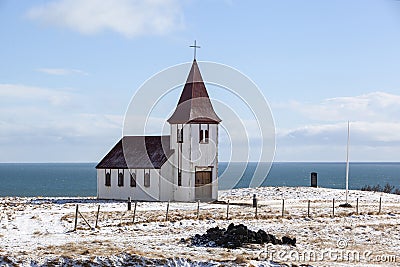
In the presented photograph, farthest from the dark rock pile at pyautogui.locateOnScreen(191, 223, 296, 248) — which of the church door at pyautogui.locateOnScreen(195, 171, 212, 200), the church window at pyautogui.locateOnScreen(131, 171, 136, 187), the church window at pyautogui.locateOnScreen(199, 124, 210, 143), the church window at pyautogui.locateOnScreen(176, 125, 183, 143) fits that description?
the church window at pyautogui.locateOnScreen(131, 171, 136, 187)

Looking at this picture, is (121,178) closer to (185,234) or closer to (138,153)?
(138,153)

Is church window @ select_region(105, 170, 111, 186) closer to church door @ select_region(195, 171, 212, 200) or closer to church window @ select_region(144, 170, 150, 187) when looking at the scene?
church window @ select_region(144, 170, 150, 187)

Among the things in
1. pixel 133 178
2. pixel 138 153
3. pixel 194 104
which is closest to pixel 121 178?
pixel 133 178

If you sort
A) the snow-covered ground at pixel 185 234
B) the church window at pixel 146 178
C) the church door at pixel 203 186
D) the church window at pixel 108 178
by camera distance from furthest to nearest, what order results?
the church window at pixel 108 178
the church window at pixel 146 178
the church door at pixel 203 186
the snow-covered ground at pixel 185 234

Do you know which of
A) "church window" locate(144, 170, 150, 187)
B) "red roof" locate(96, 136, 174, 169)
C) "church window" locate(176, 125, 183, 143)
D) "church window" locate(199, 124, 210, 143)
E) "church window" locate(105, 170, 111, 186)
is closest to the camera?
"church window" locate(199, 124, 210, 143)

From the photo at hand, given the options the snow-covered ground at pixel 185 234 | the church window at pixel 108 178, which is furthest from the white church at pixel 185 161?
the snow-covered ground at pixel 185 234

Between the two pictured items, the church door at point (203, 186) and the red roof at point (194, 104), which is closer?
the red roof at point (194, 104)

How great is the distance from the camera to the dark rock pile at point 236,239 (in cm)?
2908

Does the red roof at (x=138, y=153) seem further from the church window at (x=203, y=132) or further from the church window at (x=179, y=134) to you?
the church window at (x=203, y=132)

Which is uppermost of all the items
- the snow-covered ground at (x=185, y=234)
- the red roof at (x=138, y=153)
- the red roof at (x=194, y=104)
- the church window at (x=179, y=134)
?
the red roof at (x=194, y=104)

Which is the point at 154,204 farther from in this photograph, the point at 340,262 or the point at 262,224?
the point at 340,262

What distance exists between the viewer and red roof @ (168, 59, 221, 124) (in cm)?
5100

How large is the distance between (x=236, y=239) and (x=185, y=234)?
13.6ft

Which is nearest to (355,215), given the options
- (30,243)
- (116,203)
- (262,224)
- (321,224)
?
(321,224)
